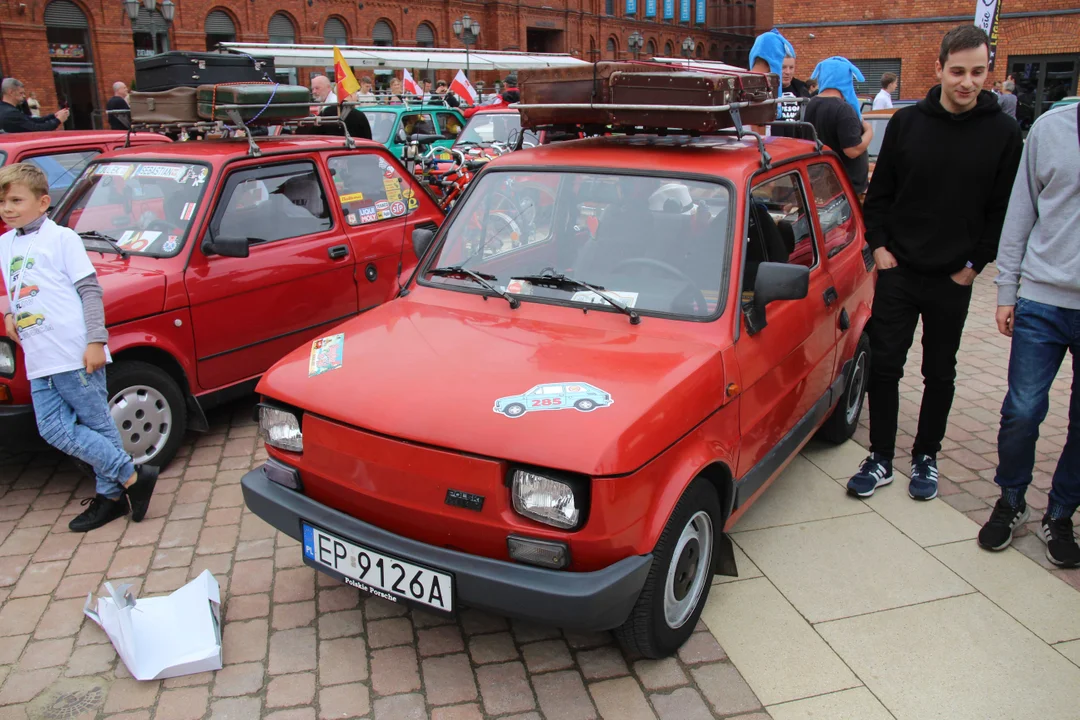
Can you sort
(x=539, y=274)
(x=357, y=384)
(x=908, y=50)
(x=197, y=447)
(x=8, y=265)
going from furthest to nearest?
1. (x=908, y=50)
2. (x=197, y=447)
3. (x=8, y=265)
4. (x=539, y=274)
5. (x=357, y=384)

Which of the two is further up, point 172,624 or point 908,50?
point 908,50

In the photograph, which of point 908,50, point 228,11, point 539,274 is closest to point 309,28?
point 228,11

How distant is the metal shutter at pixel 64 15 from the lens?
25.4 m

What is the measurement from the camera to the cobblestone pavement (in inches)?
116

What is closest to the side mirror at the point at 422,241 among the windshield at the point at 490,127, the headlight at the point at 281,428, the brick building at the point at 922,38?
the headlight at the point at 281,428

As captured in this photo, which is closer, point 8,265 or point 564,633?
point 564,633

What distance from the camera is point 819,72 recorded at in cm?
675

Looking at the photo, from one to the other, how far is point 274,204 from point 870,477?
4.04 meters

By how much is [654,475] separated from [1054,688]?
5.68 feet

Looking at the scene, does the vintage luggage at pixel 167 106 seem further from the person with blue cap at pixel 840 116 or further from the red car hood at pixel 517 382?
the person with blue cap at pixel 840 116

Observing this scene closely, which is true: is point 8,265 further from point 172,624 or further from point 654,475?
point 654,475

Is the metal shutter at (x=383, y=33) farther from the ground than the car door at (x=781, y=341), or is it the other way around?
the metal shutter at (x=383, y=33)

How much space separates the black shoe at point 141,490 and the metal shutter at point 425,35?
36465 millimetres

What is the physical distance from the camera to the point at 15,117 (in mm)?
9812
